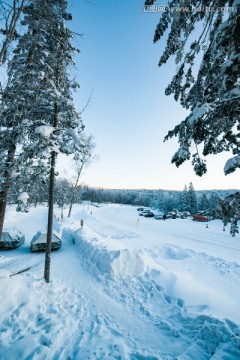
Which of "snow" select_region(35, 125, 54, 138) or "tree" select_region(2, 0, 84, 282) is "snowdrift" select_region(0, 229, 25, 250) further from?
"snow" select_region(35, 125, 54, 138)

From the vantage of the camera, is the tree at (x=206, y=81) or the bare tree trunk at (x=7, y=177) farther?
the bare tree trunk at (x=7, y=177)

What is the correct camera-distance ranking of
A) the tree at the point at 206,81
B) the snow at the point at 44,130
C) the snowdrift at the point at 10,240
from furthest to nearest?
the snowdrift at the point at 10,240 → the snow at the point at 44,130 → the tree at the point at 206,81

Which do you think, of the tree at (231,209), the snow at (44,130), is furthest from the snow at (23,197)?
the tree at (231,209)

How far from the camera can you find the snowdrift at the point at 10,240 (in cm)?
1383

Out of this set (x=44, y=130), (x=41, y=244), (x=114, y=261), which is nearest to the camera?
(x=44, y=130)

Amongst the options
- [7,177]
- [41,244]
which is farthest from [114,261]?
[41,244]

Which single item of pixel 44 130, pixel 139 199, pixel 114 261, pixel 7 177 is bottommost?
pixel 114 261

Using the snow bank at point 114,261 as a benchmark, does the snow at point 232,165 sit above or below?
above

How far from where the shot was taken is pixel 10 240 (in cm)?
1400

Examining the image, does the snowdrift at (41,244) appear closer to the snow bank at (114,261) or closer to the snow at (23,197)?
the snow bank at (114,261)

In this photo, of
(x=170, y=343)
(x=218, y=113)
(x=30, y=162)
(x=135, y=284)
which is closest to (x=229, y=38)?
(x=218, y=113)

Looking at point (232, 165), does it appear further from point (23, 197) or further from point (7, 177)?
point (7, 177)

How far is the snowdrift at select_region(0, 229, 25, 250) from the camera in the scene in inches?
545

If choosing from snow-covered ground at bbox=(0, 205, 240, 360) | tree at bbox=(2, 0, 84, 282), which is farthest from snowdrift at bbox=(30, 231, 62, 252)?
tree at bbox=(2, 0, 84, 282)
